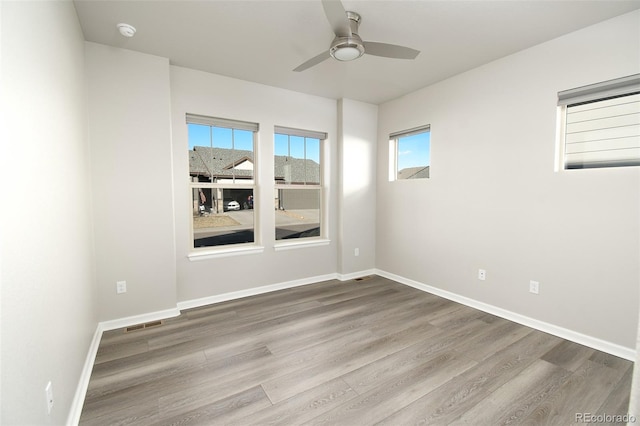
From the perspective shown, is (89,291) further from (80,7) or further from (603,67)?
(603,67)

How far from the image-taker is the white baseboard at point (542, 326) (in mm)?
2398

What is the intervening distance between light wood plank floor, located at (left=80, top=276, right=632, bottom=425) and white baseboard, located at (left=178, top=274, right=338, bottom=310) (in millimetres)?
230

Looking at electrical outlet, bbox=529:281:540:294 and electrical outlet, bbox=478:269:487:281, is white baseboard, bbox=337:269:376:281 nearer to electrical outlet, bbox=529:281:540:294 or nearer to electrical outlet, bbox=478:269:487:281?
electrical outlet, bbox=478:269:487:281

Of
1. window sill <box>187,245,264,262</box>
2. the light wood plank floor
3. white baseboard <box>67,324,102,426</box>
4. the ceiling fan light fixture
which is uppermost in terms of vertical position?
the ceiling fan light fixture

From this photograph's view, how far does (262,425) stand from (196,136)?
304 cm

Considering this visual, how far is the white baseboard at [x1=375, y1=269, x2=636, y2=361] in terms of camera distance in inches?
94.4

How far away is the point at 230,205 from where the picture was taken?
12.4 ft

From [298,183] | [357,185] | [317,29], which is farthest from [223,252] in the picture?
[317,29]

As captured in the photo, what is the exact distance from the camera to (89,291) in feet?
8.17

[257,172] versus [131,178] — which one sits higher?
[257,172]

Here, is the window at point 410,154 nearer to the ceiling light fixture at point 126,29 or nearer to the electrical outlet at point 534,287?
the electrical outlet at point 534,287

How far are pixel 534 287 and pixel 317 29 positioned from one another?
3206 mm

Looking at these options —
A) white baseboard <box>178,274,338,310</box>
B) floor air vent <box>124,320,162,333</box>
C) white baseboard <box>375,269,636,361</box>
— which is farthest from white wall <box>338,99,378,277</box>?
floor air vent <box>124,320,162,333</box>

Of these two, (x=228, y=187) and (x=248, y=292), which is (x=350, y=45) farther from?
(x=248, y=292)
